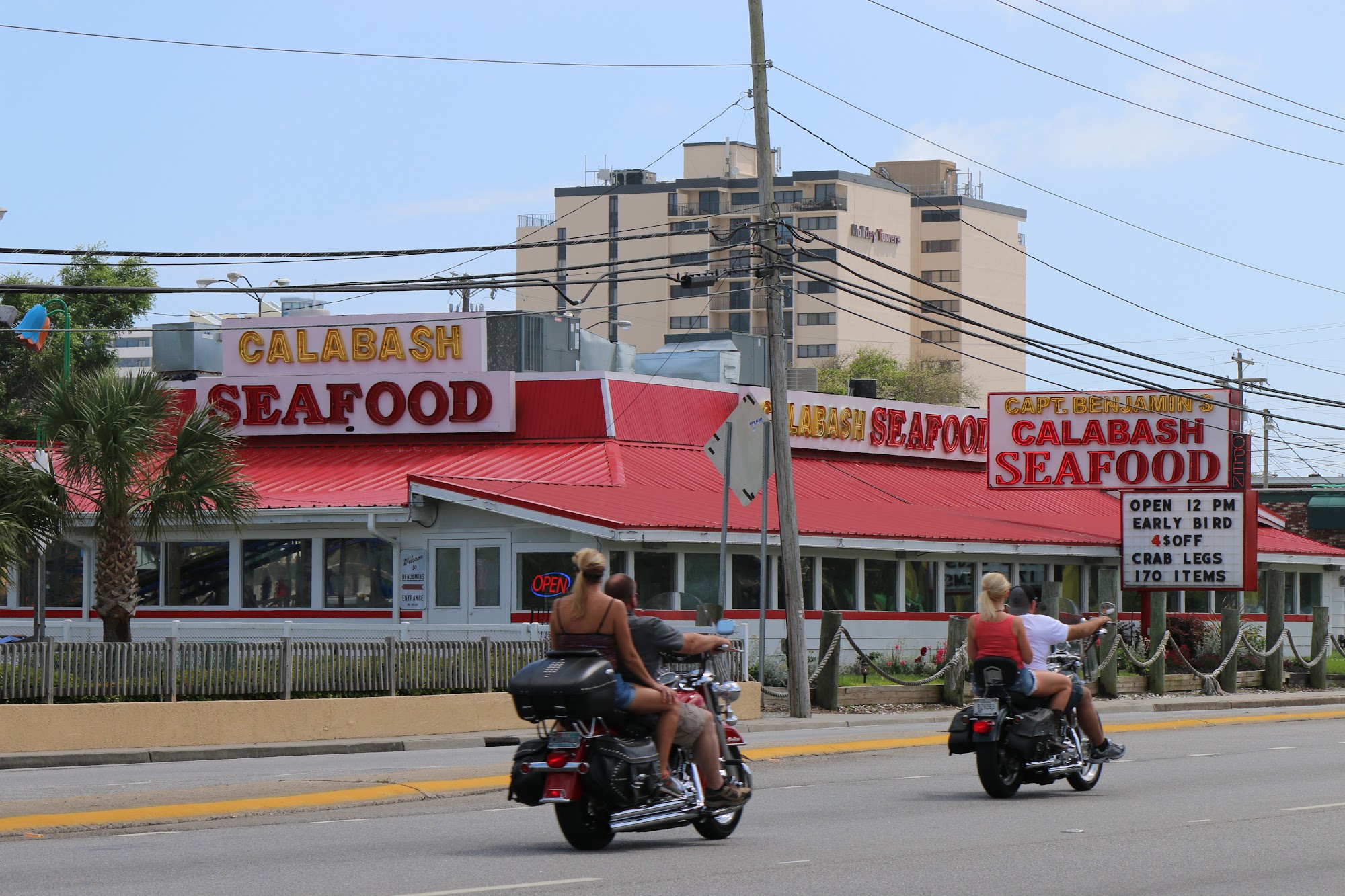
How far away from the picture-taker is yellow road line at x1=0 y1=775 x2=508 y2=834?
13.0 meters

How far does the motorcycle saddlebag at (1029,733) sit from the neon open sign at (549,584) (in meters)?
14.7

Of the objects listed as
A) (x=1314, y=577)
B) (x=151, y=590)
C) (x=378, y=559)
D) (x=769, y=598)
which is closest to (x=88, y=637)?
(x=151, y=590)

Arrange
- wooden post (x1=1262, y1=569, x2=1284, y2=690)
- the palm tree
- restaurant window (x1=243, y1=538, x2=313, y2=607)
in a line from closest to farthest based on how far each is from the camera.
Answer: the palm tree
restaurant window (x1=243, y1=538, x2=313, y2=607)
wooden post (x1=1262, y1=569, x2=1284, y2=690)

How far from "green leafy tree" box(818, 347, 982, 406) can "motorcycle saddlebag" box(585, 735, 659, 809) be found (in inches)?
3460

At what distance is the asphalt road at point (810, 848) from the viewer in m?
9.99

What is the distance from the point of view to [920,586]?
3378 cm

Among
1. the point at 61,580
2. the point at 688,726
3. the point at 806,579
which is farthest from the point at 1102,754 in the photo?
the point at 61,580

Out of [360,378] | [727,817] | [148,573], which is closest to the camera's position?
[727,817]

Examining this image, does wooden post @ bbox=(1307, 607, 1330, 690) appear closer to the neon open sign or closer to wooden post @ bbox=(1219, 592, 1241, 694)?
wooden post @ bbox=(1219, 592, 1241, 694)

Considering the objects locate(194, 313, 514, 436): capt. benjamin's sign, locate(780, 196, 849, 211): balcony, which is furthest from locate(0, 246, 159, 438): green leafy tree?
locate(780, 196, 849, 211): balcony

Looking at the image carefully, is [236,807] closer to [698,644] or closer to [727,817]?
[727,817]

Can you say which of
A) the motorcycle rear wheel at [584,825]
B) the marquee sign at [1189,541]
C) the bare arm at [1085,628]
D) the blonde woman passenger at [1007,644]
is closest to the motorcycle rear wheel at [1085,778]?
the blonde woman passenger at [1007,644]

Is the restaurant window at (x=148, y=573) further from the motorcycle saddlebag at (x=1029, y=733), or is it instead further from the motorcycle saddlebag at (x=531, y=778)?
the motorcycle saddlebag at (x=531, y=778)

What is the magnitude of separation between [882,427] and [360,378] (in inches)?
453
